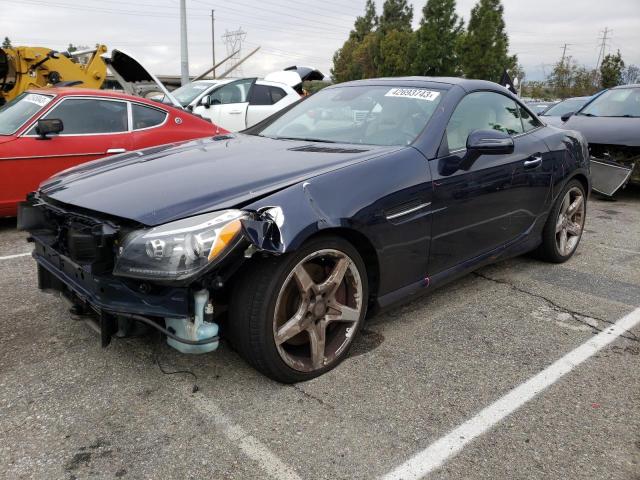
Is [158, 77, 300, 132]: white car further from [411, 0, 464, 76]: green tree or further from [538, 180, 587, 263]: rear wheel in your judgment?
[411, 0, 464, 76]: green tree

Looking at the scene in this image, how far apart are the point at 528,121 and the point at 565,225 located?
98 cm

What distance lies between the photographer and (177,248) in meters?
2.16

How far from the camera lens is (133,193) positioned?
2.50 metres

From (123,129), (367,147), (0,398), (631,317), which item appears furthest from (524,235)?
(123,129)

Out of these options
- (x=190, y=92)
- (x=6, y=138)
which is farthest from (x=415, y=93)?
(x=190, y=92)

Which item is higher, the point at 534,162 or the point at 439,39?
the point at 439,39

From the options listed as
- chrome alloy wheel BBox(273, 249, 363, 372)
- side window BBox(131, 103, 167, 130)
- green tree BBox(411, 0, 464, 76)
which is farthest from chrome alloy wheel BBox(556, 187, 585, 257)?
green tree BBox(411, 0, 464, 76)

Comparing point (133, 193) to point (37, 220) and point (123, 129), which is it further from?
point (123, 129)

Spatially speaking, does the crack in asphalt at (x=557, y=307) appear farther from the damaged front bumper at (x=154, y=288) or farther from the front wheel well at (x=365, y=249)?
the damaged front bumper at (x=154, y=288)

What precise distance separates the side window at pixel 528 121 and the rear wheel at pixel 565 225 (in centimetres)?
57

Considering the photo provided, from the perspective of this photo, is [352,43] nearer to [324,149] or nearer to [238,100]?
[238,100]

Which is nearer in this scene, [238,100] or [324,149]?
[324,149]

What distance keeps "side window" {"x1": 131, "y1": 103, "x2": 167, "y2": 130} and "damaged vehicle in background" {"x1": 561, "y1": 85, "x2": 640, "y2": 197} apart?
5623 millimetres

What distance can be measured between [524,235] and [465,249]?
893 mm
